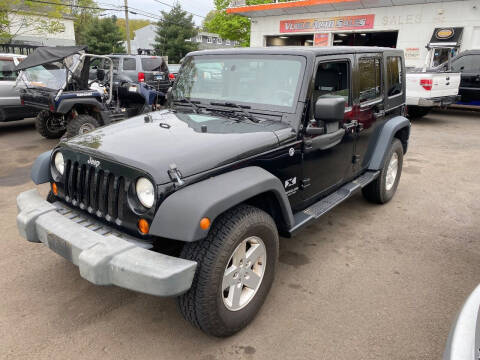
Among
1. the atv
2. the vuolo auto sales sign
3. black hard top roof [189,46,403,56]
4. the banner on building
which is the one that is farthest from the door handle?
the banner on building

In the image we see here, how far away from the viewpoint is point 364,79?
407 centimetres

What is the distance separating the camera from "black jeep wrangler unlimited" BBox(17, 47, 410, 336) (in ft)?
7.16

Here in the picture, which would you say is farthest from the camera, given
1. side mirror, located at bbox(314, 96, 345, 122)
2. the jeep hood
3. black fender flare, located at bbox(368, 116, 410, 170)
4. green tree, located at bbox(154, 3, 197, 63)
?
green tree, located at bbox(154, 3, 197, 63)

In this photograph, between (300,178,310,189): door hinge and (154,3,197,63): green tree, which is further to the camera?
(154,3,197,63): green tree

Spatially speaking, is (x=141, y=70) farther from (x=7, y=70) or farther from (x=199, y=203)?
(x=199, y=203)

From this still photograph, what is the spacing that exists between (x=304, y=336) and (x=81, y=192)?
1.90 m

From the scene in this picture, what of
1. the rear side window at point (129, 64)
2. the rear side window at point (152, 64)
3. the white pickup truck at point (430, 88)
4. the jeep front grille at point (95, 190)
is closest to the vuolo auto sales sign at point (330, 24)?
the white pickup truck at point (430, 88)

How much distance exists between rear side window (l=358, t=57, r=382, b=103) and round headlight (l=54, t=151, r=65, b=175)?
9.80 ft

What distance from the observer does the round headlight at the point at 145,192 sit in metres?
2.30

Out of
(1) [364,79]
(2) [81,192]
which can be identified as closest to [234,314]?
(2) [81,192]

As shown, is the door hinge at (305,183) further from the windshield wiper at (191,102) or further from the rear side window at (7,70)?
the rear side window at (7,70)

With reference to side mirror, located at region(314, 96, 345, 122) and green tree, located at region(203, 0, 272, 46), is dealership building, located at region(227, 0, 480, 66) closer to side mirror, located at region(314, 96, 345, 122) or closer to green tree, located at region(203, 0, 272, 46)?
green tree, located at region(203, 0, 272, 46)

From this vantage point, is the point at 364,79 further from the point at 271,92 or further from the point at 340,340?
the point at 340,340

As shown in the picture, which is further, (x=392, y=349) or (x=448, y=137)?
(x=448, y=137)
